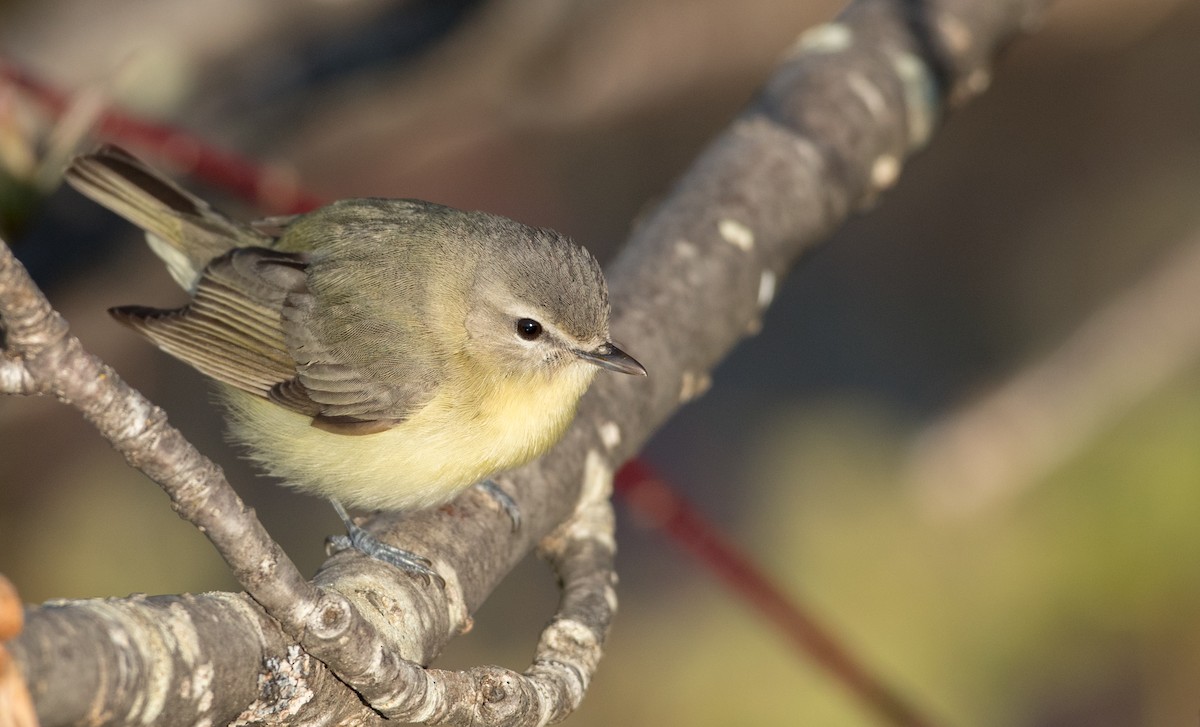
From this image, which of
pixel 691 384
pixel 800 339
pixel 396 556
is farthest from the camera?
pixel 800 339

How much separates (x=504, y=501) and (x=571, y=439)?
1.12 feet

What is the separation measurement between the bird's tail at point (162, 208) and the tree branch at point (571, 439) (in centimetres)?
134

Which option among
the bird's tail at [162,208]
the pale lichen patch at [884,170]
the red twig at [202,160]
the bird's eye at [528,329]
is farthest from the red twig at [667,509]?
the pale lichen patch at [884,170]

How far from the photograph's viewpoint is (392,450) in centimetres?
348

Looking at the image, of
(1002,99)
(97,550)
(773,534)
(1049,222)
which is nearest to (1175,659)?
(773,534)

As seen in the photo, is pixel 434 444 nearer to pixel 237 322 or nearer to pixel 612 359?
pixel 612 359

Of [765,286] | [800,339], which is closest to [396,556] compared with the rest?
[765,286]

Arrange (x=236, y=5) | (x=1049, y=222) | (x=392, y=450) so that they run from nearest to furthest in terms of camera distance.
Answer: (x=392, y=450) → (x=236, y=5) → (x=1049, y=222)

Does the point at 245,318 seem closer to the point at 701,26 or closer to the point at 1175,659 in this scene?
the point at 1175,659

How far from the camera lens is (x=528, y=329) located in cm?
367

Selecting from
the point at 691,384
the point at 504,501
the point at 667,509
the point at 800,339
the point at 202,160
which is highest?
the point at 800,339

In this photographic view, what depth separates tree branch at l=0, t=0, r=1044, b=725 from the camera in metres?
1.78

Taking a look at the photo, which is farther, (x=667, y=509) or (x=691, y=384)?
(x=691, y=384)

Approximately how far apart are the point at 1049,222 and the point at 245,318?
20.2 feet
